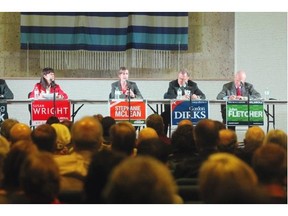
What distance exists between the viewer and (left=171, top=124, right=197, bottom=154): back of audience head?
422cm

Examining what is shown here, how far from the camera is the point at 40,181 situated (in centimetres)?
229

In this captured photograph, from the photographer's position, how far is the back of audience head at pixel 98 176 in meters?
2.42

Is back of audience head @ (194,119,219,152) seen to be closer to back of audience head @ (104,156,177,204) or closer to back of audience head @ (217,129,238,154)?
back of audience head @ (217,129,238,154)

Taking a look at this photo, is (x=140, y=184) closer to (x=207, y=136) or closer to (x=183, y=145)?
(x=207, y=136)

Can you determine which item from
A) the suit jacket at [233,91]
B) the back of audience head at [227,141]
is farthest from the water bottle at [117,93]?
the back of audience head at [227,141]

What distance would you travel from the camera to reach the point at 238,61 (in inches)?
441

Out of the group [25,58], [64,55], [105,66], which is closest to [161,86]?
[105,66]

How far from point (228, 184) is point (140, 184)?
0.30 m

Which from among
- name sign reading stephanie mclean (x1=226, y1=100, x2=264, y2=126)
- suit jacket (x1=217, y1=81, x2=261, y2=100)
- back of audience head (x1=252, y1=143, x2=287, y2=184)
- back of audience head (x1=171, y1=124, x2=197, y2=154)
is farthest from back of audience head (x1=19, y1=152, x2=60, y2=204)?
suit jacket (x1=217, y1=81, x2=261, y2=100)

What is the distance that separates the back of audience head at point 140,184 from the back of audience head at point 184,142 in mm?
2423

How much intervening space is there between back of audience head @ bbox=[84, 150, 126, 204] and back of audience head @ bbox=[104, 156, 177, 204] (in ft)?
2.01

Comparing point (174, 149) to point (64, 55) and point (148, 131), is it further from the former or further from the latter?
point (64, 55)

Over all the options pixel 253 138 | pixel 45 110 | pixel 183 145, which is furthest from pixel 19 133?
pixel 45 110

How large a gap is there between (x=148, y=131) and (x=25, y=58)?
7.11 meters
